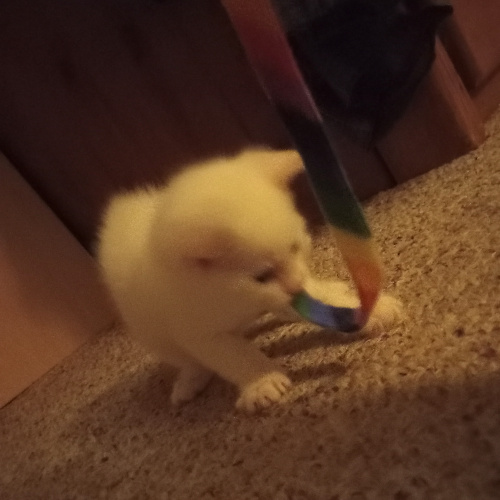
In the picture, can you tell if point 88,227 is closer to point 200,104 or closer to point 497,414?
point 200,104

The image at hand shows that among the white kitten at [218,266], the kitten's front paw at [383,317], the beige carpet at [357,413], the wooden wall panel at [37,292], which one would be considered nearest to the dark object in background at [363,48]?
the beige carpet at [357,413]

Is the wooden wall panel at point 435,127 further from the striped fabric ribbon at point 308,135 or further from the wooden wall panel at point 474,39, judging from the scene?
the striped fabric ribbon at point 308,135

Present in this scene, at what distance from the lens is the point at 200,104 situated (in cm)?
116

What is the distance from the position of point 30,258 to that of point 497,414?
3.59ft

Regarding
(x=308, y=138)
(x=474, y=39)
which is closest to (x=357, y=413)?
(x=308, y=138)

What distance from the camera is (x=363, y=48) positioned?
102 centimetres

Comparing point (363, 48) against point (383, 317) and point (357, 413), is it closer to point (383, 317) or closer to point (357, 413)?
point (383, 317)

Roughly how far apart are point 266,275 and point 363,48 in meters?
0.50

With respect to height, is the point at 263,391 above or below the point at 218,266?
below

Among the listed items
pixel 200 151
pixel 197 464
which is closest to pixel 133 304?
pixel 197 464

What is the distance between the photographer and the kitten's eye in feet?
2.30

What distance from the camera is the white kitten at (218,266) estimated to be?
687 mm

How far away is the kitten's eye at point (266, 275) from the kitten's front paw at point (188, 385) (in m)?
0.27

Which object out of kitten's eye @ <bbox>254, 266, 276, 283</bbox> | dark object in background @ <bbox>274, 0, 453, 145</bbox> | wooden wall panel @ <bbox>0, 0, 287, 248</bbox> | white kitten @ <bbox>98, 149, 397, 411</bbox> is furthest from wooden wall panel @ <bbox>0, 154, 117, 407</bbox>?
kitten's eye @ <bbox>254, 266, 276, 283</bbox>
